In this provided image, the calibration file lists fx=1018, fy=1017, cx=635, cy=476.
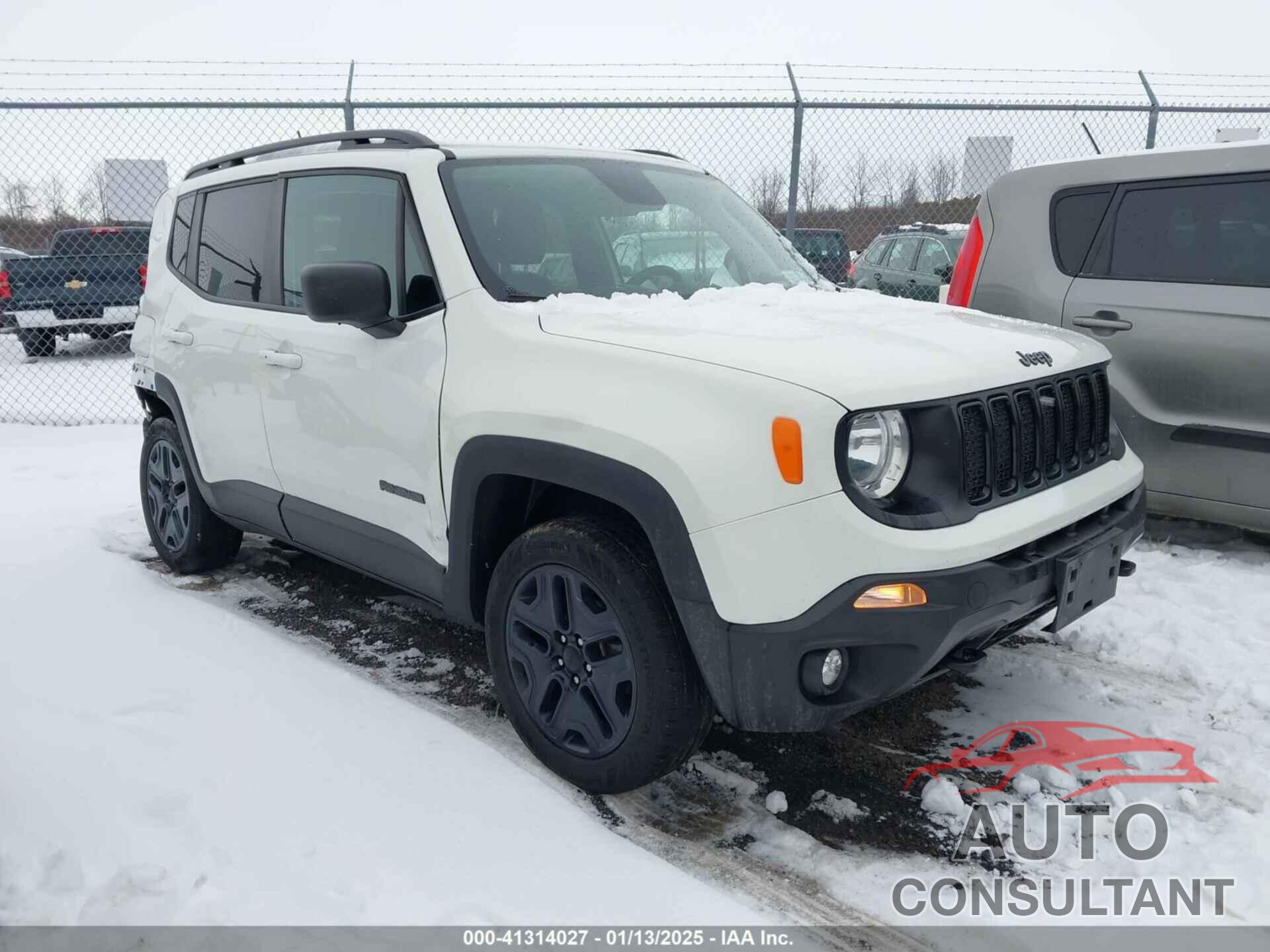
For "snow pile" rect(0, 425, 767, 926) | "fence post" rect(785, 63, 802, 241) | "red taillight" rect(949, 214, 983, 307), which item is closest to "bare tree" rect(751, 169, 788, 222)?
"fence post" rect(785, 63, 802, 241)

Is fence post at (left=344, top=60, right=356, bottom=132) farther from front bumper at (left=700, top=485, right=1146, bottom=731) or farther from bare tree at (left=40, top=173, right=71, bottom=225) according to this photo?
front bumper at (left=700, top=485, right=1146, bottom=731)

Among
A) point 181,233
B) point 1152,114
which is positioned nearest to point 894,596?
point 181,233

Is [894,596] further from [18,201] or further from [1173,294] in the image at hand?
[18,201]

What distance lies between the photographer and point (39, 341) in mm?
12617

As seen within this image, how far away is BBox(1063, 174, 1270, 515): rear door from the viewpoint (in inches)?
177

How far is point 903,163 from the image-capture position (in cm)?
942

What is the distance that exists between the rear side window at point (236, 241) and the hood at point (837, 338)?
163 centimetres

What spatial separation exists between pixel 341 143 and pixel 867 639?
292 centimetres

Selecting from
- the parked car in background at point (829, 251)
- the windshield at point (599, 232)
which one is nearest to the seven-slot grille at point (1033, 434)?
the windshield at point (599, 232)

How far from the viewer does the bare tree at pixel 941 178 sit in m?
9.33

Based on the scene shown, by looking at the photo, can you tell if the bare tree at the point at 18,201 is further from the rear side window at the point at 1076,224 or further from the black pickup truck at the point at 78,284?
the rear side window at the point at 1076,224

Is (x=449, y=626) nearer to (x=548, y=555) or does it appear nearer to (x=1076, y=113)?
(x=548, y=555)

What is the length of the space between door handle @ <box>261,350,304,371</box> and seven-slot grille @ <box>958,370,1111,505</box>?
91.9 inches

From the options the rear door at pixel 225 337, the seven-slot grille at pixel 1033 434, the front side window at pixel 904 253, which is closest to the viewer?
the seven-slot grille at pixel 1033 434
